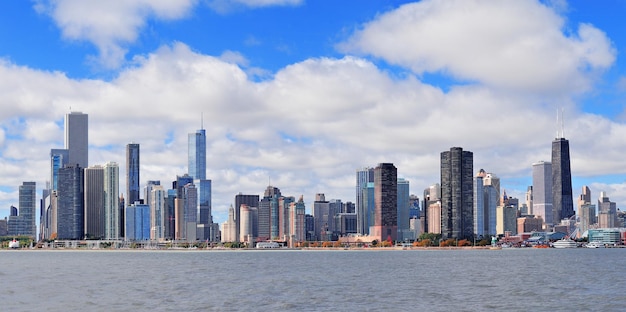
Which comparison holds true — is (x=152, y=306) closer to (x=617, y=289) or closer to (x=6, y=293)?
(x=6, y=293)

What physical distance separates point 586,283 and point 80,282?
245ft

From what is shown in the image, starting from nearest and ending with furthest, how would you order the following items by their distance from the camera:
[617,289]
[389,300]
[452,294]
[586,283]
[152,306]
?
[152,306] < [389,300] < [452,294] < [617,289] < [586,283]

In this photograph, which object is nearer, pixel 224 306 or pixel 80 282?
pixel 224 306

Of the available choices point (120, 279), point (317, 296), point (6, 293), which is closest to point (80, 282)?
point (120, 279)

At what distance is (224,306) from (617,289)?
173 ft

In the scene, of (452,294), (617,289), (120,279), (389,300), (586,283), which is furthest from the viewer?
(120,279)

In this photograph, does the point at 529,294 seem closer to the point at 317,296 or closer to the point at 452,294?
the point at 452,294

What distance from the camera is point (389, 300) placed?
9562 cm

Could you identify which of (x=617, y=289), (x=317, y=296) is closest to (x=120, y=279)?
(x=317, y=296)

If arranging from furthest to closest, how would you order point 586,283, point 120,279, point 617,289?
point 120,279 → point 586,283 → point 617,289

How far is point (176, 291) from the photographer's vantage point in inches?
4269

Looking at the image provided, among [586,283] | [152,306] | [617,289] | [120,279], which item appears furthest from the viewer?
[120,279]

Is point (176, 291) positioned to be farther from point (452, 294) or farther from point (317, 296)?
point (452, 294)

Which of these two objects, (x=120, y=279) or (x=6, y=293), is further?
(x=120, y=279)
